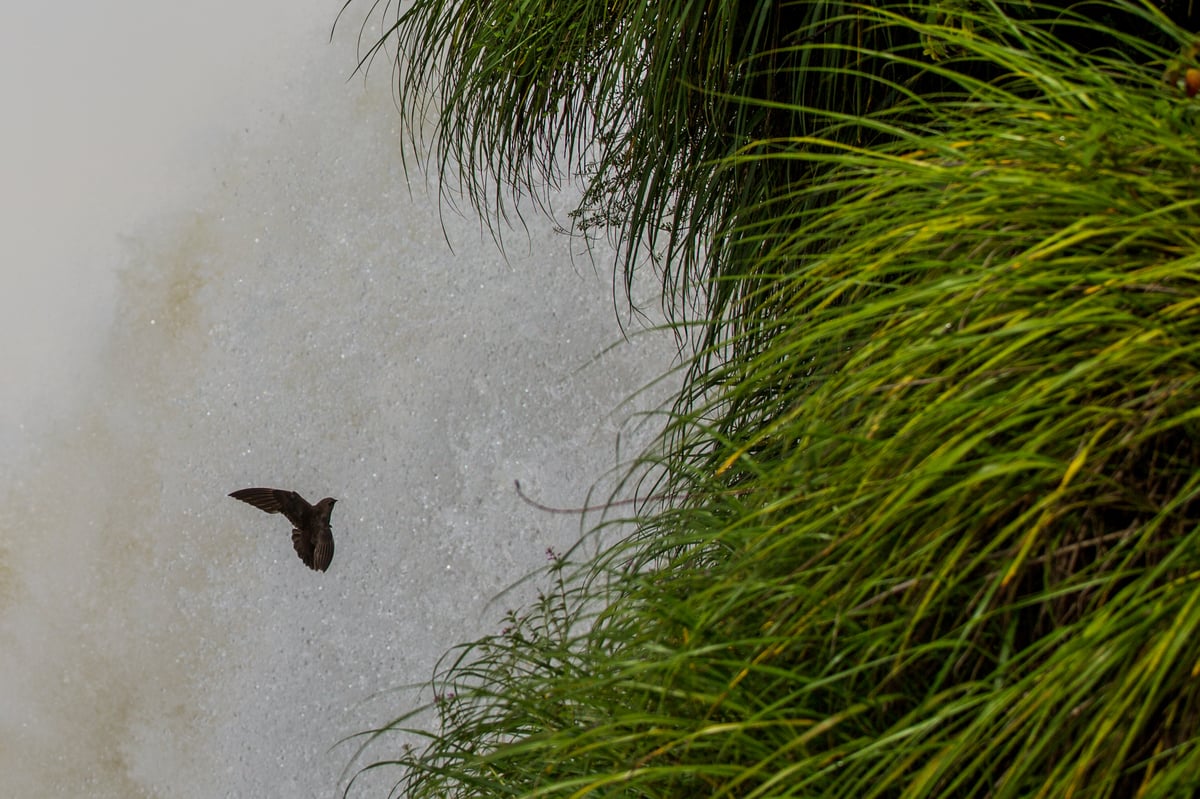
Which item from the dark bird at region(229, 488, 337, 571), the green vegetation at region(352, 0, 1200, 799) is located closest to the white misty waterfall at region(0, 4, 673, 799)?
the dark bird at region(229, 488, 337, 571)

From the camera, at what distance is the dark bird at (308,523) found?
6.30 ft

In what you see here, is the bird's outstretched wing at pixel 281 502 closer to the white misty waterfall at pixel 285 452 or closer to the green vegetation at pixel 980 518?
the white misty waterfall at pixel 285 452

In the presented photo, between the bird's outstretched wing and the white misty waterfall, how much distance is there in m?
0.10

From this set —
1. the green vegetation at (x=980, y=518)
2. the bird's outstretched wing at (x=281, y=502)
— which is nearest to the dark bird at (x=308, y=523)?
the bird's outstretched wing at (x=281, y=502)

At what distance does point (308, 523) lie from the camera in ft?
6.37

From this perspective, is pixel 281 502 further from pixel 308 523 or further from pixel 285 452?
pixel 285 452

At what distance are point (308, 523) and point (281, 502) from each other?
0.21 feet

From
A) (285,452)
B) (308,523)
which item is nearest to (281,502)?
(308,523)

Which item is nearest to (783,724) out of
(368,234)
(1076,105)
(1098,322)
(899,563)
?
(899,563)

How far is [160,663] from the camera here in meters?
2.09

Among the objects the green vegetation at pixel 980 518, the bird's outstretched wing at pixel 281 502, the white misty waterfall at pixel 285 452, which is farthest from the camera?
the white misty waterfall at pixel 285 452

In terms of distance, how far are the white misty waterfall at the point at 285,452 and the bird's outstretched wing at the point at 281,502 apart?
10 centimetres

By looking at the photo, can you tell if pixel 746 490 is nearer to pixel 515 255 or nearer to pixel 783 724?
pixel 783 724

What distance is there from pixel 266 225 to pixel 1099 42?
1669mm
